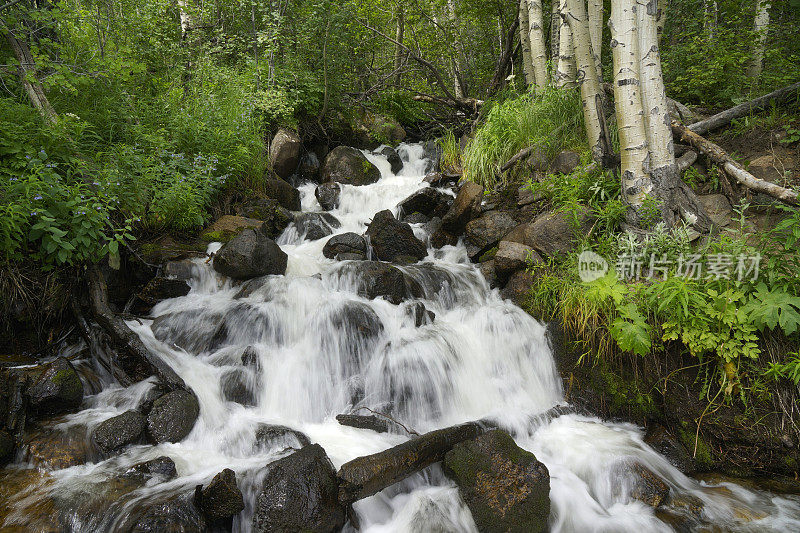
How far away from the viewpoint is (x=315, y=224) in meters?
7.98

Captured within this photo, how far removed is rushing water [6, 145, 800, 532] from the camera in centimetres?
337

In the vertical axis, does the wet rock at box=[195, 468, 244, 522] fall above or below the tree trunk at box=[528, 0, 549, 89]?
below

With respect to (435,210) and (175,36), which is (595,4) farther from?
(175,36)

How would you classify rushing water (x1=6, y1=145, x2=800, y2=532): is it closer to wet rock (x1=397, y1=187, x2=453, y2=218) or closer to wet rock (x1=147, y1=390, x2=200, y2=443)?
wet rock (x1=147, y1=390, x2=200, y2=443)

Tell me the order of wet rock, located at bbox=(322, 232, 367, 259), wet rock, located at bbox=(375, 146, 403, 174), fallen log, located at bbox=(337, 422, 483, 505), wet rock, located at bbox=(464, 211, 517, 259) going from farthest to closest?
wet rock, located at bbox=(375, 146, 403, 174)
wet rock, located at bbox=(322, 232, 367, 259)
wet rock, located at bbox=(464, 211, 517, 259)
fallen log, located at bbox=(337, 422, 483, 505)

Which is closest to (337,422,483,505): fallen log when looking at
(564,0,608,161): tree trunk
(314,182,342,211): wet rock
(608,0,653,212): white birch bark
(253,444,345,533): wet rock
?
(253,444,345,533): wet rock

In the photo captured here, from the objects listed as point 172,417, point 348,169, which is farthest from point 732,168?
point 348,169

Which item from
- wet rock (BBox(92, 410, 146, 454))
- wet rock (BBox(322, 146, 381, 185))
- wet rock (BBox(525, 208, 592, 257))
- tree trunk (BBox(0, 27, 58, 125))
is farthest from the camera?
wet rock (BBox(322, 146, 381, 185))

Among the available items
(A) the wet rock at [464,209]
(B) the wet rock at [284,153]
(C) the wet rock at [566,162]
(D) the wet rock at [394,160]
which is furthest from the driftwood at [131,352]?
(D) the wet rock at [394,160]

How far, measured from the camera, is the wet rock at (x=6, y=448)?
3.23 meters

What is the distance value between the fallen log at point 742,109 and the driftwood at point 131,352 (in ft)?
24.5

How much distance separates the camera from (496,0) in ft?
39.5

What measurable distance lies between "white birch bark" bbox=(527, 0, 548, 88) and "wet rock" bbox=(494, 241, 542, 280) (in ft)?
14.2

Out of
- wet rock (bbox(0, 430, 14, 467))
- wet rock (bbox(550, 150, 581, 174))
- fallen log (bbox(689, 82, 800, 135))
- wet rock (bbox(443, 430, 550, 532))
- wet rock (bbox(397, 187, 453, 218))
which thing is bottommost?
wet rock (bbox(443, 430, 550, 532))
